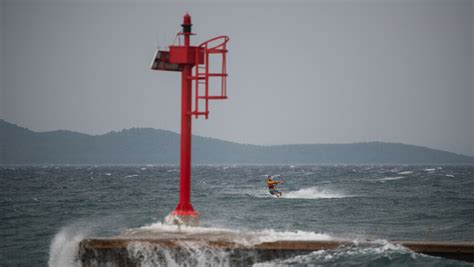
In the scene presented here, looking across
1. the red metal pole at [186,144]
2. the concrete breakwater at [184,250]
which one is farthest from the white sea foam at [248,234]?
the red metal pole at [186,144]

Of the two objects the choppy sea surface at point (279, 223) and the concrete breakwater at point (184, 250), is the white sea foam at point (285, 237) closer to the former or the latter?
the choppy sea surface at point (279, 223)

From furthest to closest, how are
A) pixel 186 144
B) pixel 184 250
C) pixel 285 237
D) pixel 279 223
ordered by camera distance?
1. pixel 279 223
2. pixel 186 144
3. pixel 285 237
4. pixel 184 250

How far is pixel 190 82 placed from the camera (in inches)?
766

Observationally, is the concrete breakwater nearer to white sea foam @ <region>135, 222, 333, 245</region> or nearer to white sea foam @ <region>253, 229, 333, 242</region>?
white sea foam @ <region>135, 222, 333, 245</region>

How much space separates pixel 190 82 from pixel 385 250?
6240 millimetres

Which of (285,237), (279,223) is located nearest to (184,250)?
(285,237)

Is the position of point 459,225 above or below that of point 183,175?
below

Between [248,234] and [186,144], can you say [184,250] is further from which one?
[186,144]

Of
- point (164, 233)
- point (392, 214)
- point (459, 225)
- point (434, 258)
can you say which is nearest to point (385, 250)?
point (434, 258)

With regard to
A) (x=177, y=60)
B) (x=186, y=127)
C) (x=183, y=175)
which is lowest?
(x=183, y=175)

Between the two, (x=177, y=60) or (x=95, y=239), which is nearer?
(x=95, y=239)

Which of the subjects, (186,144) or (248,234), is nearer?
(248,234)

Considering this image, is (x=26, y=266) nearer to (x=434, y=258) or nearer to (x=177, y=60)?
(x=177, y=60)

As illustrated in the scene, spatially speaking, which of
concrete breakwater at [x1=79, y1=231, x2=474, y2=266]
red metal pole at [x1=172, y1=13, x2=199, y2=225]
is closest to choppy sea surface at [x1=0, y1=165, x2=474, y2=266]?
concrete breakwater at [x1=79, y1=231, x2=474, y2=266]
